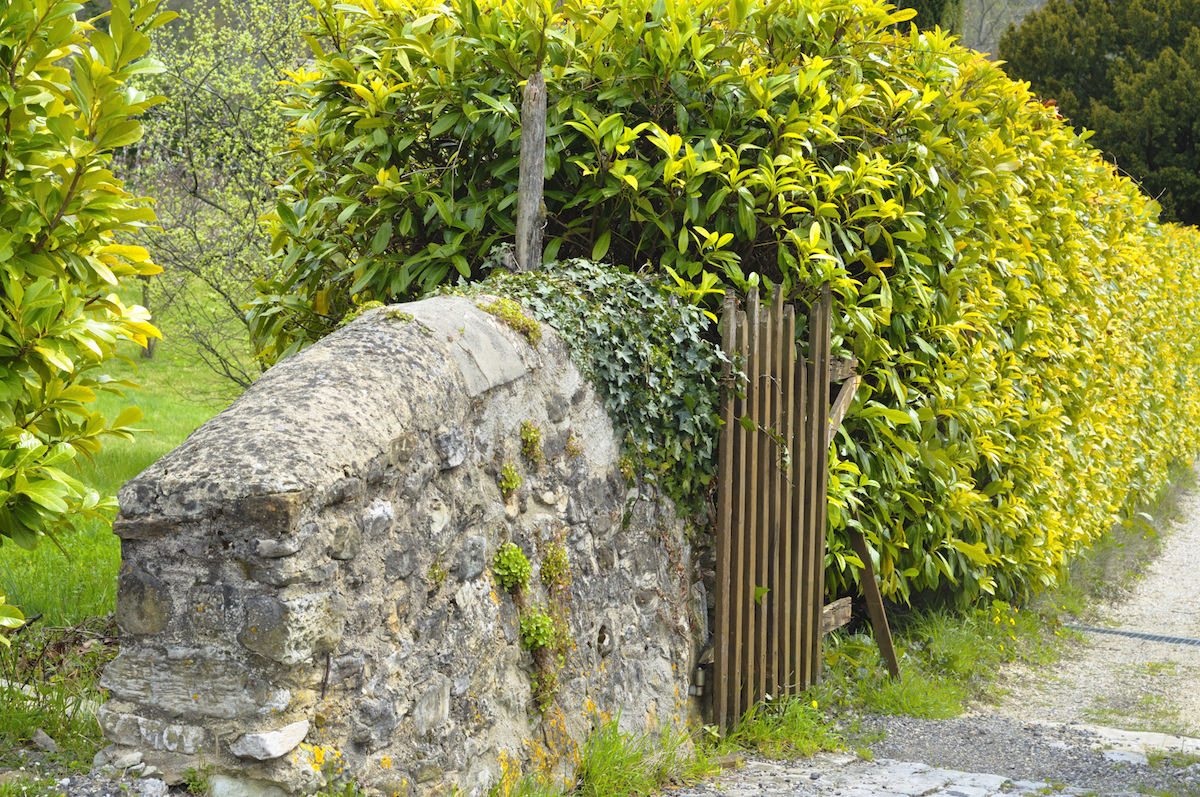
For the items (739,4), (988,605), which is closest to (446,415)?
(739,4)

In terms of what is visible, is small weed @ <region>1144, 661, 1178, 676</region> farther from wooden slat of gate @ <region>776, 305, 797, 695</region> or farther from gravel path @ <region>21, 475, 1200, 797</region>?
wooden slat of gate @ <region>776, 305, 797, 695</region>

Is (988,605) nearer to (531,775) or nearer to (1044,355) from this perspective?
(1044,355)

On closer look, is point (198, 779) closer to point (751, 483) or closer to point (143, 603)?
point (143, 603)

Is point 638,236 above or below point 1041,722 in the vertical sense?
above

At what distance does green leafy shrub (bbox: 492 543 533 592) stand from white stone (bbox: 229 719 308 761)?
2.95 ft

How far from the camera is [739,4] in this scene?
421 cm

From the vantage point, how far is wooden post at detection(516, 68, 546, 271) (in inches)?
156

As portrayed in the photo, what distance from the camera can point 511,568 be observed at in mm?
3010

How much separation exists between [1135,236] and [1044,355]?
3295 mm

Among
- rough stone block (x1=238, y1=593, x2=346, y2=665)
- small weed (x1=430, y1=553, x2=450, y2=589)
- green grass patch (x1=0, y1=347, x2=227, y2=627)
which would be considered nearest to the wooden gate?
small weed (x1=430, y1=553, x2=450, y2=589)

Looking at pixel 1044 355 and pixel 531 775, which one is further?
pixel 1044 355

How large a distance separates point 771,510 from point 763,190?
1.42 m

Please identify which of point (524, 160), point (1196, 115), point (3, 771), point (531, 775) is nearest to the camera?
point (3, 771)

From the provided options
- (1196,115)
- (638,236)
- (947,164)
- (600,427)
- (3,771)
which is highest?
(1196,115)
